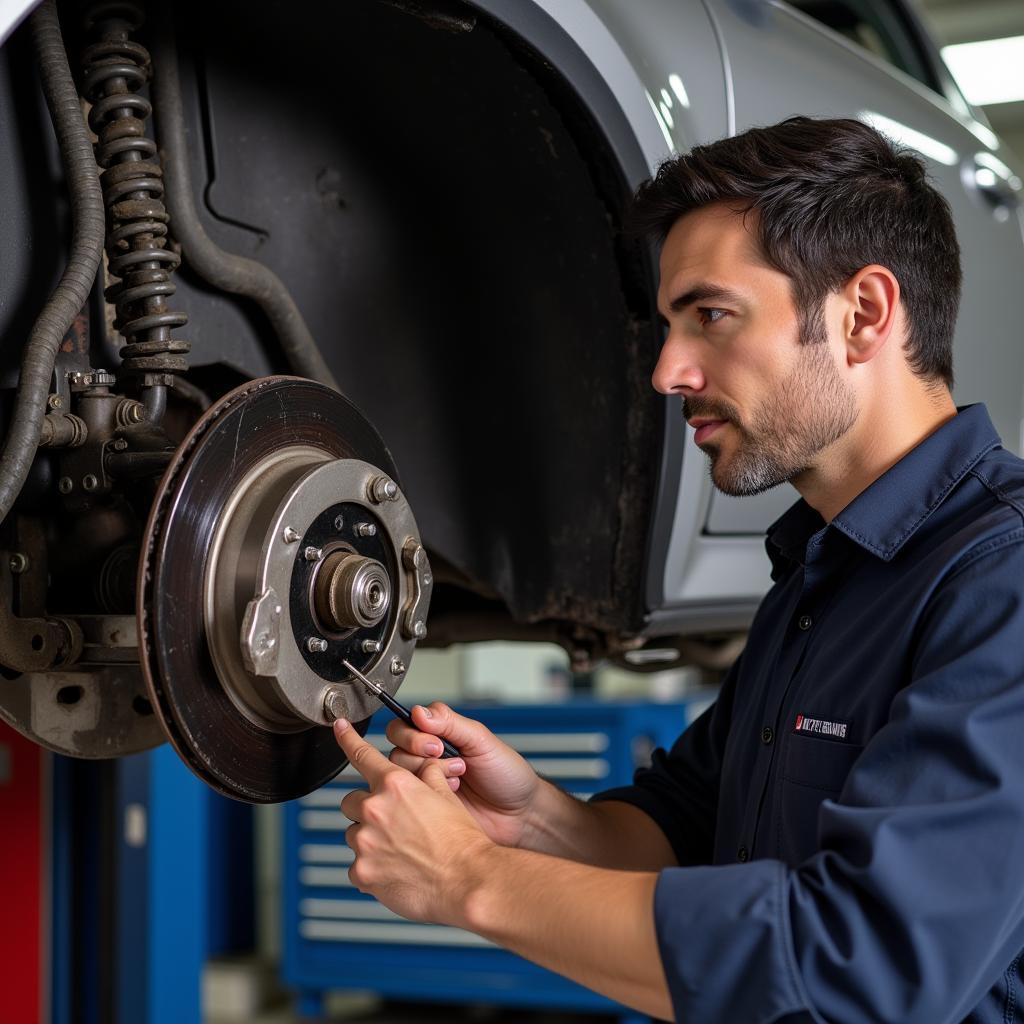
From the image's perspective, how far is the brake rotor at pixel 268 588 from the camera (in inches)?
29.6

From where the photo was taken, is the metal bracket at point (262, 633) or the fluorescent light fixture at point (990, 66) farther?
the fluorescent light fixture at point (990, 66)

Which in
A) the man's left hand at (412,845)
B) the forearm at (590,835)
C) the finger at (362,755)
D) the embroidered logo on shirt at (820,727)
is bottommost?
the forearm at (590,835)

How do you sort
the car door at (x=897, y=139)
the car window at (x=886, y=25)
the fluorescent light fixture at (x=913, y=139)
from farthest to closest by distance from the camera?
1. the car window at (x=886, y=25)
2. the fluorescent light fixture at (x=913, y=139)
3. the car door at (x=897, y=139)

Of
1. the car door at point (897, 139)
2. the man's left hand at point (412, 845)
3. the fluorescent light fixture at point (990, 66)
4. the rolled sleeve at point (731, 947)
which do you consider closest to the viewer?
the rolled sleeve at point (731, 947)

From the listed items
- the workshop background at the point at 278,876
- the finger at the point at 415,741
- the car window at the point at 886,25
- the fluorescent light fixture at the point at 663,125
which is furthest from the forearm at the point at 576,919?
the car window at the point at 886,25

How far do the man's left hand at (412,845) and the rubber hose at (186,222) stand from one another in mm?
380

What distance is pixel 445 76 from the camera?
3.36 feet

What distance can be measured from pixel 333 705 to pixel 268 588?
4.0 inches

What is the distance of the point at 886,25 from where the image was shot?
1935mm

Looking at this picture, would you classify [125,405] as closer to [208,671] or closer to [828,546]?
[208,671]

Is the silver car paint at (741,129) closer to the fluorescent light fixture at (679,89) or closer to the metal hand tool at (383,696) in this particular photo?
the fluorescent light fixture at (679,89)

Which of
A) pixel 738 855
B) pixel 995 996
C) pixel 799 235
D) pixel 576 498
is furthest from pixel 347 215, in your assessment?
pixel 995 996

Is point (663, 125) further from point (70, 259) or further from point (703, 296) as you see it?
point (70, 259)

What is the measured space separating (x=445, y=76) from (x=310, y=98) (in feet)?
0.38
